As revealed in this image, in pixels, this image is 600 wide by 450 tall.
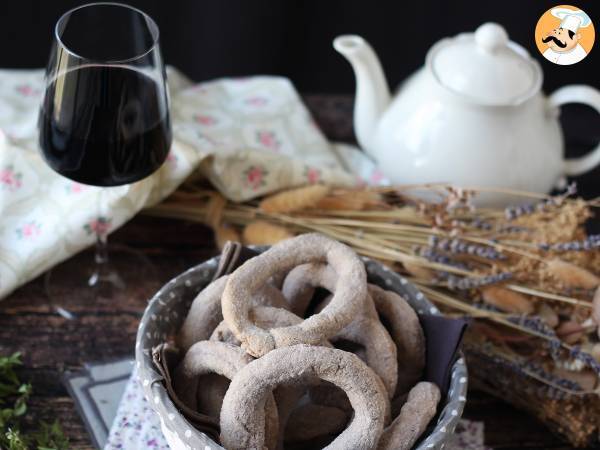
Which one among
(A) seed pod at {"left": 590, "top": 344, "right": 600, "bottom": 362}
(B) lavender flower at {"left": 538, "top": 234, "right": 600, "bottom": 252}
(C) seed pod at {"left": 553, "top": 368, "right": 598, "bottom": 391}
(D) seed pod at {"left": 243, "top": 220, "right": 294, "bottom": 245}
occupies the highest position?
(B) lavender flower at {"left": 538, "top": 234, "right": 600, "bottom": 252}

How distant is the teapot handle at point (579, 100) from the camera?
1262 mm

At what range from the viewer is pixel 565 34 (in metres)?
1.05

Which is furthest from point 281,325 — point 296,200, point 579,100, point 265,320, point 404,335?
point 579,100

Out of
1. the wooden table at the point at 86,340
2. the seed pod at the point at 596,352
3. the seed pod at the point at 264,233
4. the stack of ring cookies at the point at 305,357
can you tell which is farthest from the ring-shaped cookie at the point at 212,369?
the seed pod at the point at 596,352

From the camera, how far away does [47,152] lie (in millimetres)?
1072

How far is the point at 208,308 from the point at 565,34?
1.78 feet

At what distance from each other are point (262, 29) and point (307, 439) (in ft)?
3.79

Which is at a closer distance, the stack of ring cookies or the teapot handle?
the stack of ring cookies

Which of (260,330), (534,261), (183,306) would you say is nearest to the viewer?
(260,330)

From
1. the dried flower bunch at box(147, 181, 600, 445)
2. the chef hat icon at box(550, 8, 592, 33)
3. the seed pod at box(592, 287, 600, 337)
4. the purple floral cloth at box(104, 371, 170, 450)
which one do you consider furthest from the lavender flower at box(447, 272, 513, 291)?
the purple floral cloth at box(104, 371, 170, 450)

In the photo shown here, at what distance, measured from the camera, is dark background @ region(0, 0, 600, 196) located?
Answer: 72.2 inches

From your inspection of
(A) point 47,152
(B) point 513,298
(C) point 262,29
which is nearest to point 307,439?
(B) point 513,298

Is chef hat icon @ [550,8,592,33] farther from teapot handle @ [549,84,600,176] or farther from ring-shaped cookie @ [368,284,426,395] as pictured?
ring-shaped cookie @ [368,284,426,395]

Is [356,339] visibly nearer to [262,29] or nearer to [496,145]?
[496,145]
